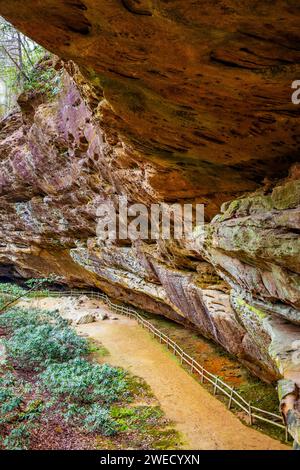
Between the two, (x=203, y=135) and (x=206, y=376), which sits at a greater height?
(x=203, y=135)

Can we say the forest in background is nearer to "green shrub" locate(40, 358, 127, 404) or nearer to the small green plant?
"green shrub" locate(40, 358, 127, 404)

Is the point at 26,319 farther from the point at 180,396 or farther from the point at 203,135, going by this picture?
the point at 203,135

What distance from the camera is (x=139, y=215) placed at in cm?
1555

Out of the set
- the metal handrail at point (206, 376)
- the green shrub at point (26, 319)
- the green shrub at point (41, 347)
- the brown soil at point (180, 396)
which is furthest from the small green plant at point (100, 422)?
the green shrub at point (26, 319)

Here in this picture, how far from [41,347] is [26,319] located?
520cm

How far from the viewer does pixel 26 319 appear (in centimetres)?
1959

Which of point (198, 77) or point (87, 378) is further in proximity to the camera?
point (87, 378)

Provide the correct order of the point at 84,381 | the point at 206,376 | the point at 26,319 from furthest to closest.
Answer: the point at 26,319 → the point at 206,376 → the point at 84,381

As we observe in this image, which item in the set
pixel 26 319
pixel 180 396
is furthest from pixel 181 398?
pixel 26 319

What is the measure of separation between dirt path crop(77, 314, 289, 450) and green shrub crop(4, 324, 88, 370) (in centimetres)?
169

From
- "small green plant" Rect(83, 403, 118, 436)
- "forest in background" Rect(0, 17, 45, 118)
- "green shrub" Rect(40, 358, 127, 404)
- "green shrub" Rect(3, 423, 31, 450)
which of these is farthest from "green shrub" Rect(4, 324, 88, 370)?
"forest in background" Rect(0, 17, 45, 118)
